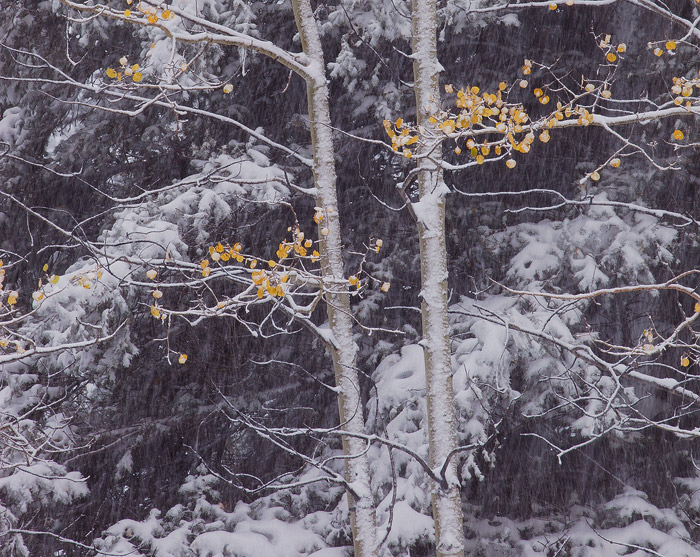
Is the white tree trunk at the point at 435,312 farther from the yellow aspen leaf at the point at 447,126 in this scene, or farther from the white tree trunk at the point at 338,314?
the yellow aspen leaf at the point at 447,126

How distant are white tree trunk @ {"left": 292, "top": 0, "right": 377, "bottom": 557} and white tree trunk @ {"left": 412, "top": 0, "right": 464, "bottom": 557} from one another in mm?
556

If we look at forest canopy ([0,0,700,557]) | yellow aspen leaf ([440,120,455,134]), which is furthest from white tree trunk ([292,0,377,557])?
yellow aspen leaf ([440,120,455,134])

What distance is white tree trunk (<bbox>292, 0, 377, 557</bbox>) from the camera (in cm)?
462

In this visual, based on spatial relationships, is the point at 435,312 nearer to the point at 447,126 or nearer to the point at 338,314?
the point at 338,314

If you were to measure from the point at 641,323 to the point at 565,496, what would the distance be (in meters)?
2.62

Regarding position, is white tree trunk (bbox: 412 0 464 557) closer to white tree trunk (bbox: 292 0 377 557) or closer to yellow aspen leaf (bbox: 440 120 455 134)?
white tree trunk (bbox: 292 0 377 557)

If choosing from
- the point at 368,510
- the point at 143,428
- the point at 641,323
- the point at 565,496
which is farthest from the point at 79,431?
the point at 641,323

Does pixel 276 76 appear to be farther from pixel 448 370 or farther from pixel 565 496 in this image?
pixel 565 496

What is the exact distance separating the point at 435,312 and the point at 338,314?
0.80 metres

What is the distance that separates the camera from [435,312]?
4.65 meters

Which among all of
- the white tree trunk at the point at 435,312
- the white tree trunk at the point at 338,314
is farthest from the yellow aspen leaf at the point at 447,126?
the white tree trunk at the point at 338,314

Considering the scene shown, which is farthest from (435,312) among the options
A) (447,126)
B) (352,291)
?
(447,126)

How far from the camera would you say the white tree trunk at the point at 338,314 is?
182 inches

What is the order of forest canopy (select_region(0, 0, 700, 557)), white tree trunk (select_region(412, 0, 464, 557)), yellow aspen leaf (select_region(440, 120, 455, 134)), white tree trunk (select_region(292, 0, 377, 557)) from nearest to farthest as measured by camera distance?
yellow aspen leaf (select_region(440, 120, 455, 134)) → white tree trunk (select_region(412, 0, 464, 557)) → white tree trunk (select_region(292, 0, 377, 557)) → forest canopy (select_region(0, 0, 700, 557))
